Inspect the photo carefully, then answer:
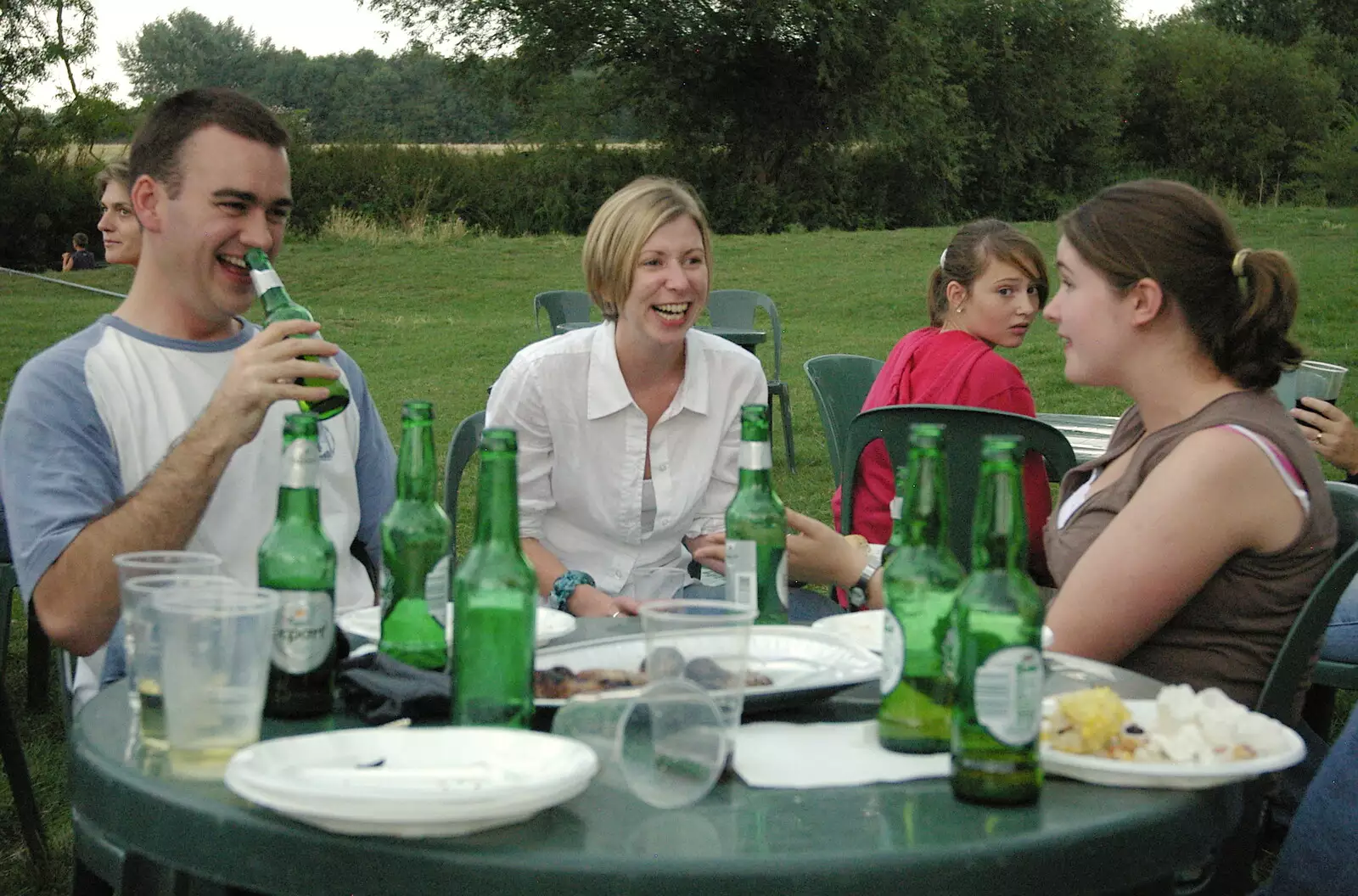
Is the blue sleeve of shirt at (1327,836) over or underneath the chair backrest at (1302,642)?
underneath

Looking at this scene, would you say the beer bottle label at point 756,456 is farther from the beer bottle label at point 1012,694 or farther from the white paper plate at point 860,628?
the beer bottle label at point 1012,694

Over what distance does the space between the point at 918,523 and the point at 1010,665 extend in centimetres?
28

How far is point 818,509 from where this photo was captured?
7.42 meters

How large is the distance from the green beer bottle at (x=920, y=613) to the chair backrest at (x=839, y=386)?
9.71ft

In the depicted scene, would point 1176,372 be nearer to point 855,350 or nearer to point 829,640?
point 829,640

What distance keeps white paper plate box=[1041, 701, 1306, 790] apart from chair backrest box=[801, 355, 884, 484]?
3.10 m

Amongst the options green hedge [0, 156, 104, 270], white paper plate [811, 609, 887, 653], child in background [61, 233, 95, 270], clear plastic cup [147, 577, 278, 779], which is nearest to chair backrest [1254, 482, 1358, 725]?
white paper plate [811, 609, 887, 653]

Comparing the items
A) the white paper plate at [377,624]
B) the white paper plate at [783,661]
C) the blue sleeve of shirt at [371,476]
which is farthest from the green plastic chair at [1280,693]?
the blue sleeve of shirt at [371,476]

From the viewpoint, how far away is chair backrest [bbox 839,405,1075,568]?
3.21 metres

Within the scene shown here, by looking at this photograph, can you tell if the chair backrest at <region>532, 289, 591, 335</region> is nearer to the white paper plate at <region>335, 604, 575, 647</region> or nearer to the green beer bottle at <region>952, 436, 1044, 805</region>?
the white paper plate at <region>335, 604, 575, 647</region>

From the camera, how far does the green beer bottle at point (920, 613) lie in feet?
4.70

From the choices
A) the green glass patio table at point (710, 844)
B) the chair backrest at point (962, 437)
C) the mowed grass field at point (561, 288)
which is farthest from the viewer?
the mowed grass field at point (561, 288)

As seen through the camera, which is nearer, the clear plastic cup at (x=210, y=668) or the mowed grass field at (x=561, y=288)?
the clear plastic cup at (x=210, y=668)

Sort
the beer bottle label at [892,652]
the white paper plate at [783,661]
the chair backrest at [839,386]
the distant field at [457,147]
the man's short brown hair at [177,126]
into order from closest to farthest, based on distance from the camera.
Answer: the beer bottle label at [892,652]
the white paper plate at [783,661]
the man's short brown hair at [177,126]
the chair backrest at [839,386]
the distant field at [457,147]
